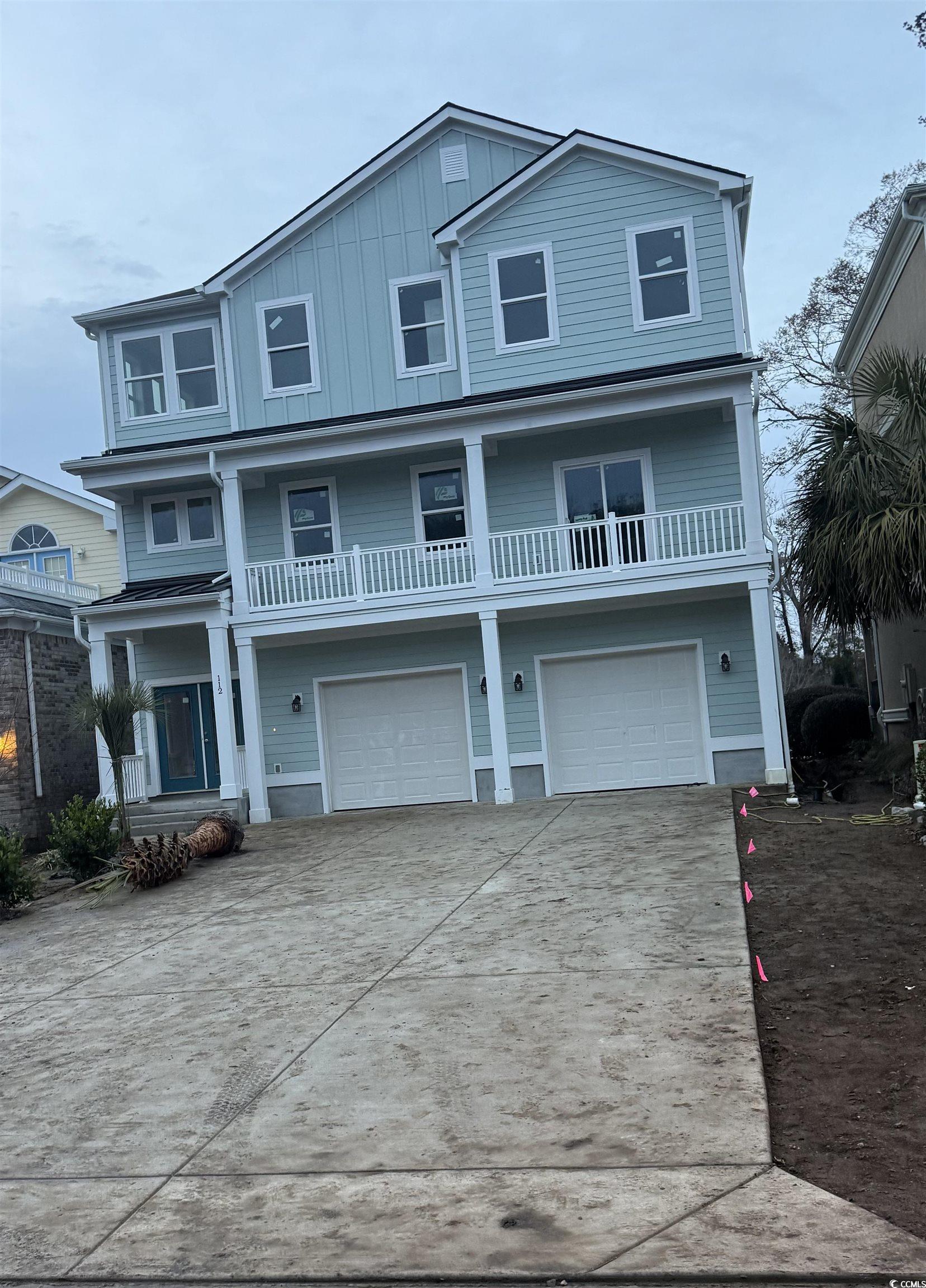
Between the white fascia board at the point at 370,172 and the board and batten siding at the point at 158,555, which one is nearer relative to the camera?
the white fascia board at the point at 370,172

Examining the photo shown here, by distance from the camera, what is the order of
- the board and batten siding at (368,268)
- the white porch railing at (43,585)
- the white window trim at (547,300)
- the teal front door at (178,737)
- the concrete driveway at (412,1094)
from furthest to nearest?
the white porch railing at (43,585), the teal front door at (178,737), the board and batten siding at (368,268), the white window trim at (547,300), the concrete driveway at (412,1094)

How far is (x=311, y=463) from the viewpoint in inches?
696

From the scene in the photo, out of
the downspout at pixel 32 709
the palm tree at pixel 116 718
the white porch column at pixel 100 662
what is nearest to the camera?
the palm tree at pixel 116 718

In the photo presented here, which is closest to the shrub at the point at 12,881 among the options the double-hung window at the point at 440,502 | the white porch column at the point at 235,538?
the white porch column at the point at 235,538

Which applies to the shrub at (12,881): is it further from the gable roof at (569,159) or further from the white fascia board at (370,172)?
the gable roof at (569,159)

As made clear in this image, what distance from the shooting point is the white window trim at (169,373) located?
1903 centimetres

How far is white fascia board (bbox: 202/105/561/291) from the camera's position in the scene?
59.5ft

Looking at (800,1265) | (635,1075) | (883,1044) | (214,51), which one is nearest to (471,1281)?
(800,1265)

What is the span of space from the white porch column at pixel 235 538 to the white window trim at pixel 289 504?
1.01 meters

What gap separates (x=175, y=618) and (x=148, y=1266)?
14.0 meters

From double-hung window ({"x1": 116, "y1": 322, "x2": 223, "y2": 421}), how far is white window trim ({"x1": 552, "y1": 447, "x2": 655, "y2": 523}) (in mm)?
5960

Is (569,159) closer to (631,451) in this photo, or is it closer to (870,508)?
(631,451)

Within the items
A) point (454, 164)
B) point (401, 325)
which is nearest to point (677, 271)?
point (454, 164)

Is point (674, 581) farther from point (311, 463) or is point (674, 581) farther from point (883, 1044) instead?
point (883, 1044)
